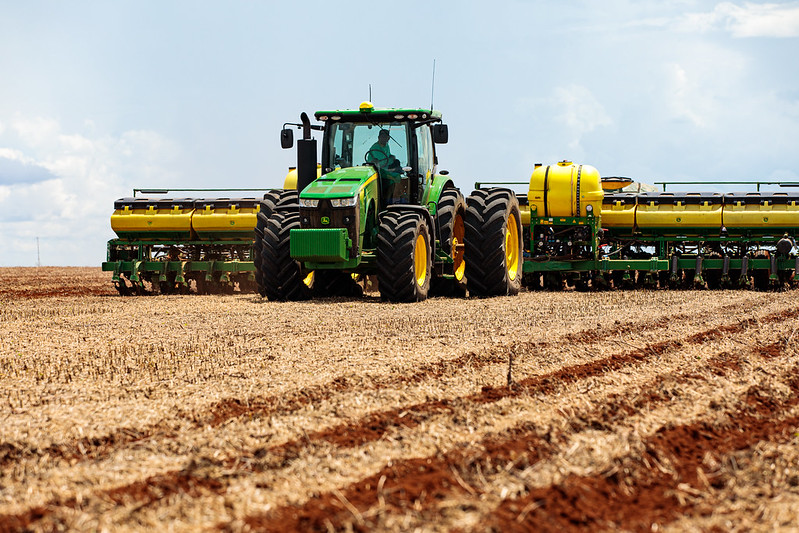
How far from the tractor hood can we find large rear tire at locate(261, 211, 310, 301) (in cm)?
52

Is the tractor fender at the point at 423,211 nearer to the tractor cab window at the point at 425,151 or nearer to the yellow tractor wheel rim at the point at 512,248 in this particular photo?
the tractor cab window at the point at 425,151

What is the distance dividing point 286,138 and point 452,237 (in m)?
2.75

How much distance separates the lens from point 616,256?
61.6ft

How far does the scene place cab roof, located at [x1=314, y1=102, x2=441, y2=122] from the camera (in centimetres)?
1356

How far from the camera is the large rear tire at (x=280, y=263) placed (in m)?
13.2

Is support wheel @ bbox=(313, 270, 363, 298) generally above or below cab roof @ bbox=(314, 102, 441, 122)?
below

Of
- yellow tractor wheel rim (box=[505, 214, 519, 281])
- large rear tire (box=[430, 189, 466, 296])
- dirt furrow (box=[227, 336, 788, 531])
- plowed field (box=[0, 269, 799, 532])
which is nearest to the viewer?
dirt furrow (box=[227, 336, 788, 531])

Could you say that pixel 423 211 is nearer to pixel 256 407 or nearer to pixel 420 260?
pixel 420 260

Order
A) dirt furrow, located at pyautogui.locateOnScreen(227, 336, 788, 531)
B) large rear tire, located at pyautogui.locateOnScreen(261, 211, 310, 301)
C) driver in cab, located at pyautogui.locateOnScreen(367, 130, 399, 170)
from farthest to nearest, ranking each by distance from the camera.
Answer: driver in cab, located at pyautogui.locateOnScreen(367, 130, 399, 170) → large rear tire, located at pyautogui.locateOnScreen(261, 211, 310, 301) → dirt furrow, located at pyautogui.locateOnScreen(227, 336, 788, 531)

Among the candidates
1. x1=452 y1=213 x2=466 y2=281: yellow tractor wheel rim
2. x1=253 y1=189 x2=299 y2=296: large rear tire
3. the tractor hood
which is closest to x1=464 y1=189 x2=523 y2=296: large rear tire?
x1=452 y1=213 x2=466 y2=281: yellow tractor wheel rim

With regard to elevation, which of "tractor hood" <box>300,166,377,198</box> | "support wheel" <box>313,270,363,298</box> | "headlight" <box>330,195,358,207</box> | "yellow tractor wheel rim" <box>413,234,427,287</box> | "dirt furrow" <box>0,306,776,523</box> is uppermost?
"tractor hood" <box>300,166,377,198</box>

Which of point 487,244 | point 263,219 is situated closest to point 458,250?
point 487,244

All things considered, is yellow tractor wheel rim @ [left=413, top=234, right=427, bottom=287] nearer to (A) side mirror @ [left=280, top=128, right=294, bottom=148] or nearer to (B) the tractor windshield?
(B) the tractor windshield

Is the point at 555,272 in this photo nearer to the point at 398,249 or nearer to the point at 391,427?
the point at 398,249
